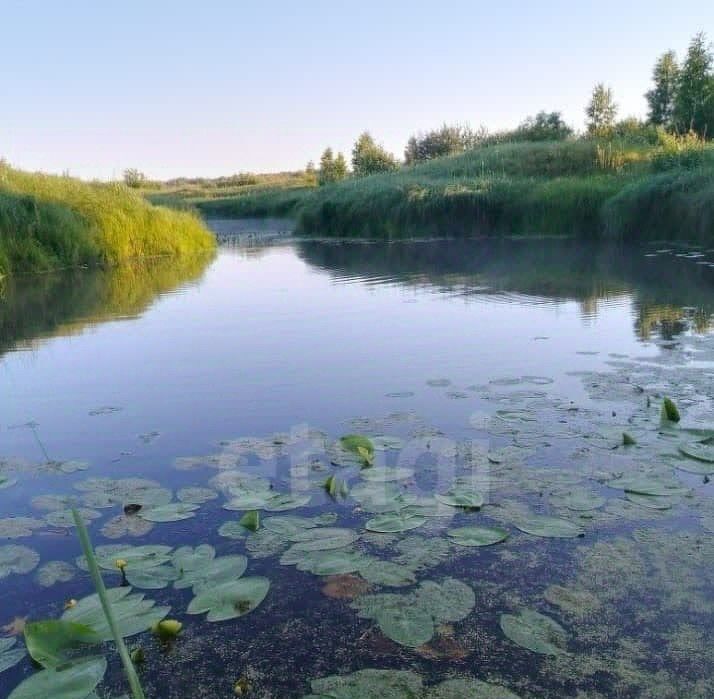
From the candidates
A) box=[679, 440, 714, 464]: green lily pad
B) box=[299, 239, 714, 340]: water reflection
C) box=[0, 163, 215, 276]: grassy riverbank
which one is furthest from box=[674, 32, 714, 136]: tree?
box=[679, 440, 714, 464]: green lily pad

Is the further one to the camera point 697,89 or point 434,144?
point 434,144

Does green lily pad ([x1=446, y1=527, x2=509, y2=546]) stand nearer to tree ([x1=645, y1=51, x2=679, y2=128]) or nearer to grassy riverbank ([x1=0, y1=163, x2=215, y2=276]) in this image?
grassy riverbank ([x1=0, y1=163, x2=215, y2=276])

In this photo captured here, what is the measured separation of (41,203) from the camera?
880 cm

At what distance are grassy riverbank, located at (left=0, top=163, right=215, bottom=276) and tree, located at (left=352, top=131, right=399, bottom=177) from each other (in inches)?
656

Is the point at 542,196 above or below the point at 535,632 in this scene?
above

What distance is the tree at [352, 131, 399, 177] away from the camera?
28358 millimetres

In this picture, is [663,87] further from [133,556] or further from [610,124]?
[133,556]

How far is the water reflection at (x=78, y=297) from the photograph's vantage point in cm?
490

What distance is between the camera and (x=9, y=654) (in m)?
1.29

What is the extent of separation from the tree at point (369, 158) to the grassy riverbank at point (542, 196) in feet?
27.9

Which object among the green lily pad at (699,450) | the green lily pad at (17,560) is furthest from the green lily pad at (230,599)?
the green lily pad at (699,450)

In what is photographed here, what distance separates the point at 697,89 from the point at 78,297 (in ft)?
60.4

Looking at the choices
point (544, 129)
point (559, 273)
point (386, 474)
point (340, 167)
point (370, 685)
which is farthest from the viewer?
point (340, 167)

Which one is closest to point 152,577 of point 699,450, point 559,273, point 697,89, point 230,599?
point 230,599
